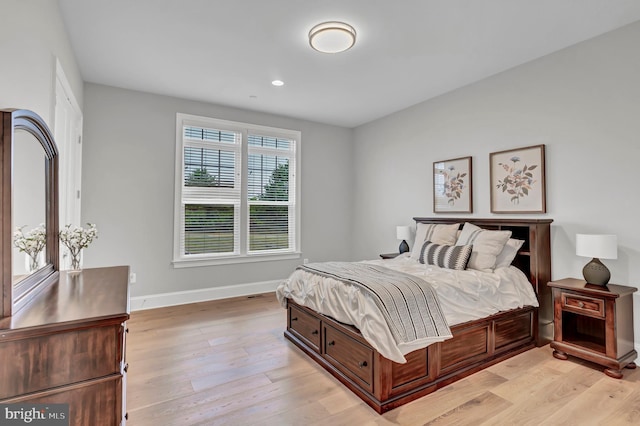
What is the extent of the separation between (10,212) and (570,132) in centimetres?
411

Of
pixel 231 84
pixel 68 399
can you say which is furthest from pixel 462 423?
pixel 231 84

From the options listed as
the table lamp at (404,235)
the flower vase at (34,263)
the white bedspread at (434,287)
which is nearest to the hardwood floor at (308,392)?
the white bedspread at (434,287)

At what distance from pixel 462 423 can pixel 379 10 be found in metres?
2.94

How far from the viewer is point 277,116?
5.14 m

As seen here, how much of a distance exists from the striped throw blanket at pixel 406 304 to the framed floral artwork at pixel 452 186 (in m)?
1.95

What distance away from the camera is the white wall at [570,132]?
271cm

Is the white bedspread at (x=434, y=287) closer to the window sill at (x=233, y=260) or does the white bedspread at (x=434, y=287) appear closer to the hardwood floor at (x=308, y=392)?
the hardwood floor at (x=308, y=392)

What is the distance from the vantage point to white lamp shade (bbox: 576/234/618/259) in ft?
8.29

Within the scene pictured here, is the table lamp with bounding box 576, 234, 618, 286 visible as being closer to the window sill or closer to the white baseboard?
the window sill

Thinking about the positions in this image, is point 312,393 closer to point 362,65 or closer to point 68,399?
point 68,399

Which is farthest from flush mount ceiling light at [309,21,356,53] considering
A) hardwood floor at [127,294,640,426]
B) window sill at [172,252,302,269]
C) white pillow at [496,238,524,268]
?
window sill at [172,252,302,269]

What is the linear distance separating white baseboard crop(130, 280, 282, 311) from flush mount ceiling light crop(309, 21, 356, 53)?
11.4 ft

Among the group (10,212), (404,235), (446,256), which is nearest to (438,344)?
(446,256)

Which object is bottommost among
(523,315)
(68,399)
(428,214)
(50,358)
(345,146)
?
(523,315)
